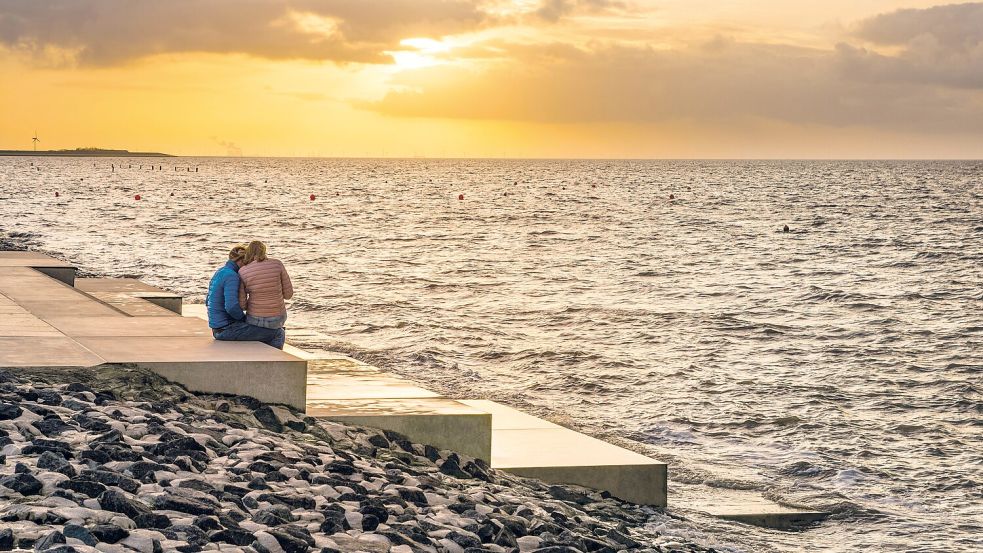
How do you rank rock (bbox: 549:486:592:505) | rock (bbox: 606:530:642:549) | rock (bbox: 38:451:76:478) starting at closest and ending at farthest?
rock (bbox: 38:451:76:478) < rock (bbox: 606:530:642:549) < rock (bbox: 549:486:592:505)

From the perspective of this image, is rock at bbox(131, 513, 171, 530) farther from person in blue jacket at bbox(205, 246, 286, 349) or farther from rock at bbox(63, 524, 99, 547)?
person in blue jacket at bbox(205, 246, 286, 349)

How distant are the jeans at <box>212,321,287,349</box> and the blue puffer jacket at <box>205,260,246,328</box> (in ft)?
0.21

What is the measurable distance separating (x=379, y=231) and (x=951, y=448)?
46957 millimetres

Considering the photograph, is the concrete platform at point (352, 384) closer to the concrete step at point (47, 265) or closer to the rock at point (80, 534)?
the rock at point (80, 534)

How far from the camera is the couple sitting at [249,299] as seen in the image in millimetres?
11461

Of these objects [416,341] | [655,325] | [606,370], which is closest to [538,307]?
[655,325]

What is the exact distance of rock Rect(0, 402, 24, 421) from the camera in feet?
26.1

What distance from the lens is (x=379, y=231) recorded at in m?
59.9

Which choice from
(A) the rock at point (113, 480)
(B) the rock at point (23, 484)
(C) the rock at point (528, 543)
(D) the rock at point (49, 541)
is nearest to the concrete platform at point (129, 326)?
(A) the rock at point (113, 480)

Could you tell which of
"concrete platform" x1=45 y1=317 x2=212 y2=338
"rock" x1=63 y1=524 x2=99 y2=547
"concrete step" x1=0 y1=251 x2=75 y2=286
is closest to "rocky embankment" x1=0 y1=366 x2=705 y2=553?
"rock" x1=63 y1=524 x2=99 y2=547

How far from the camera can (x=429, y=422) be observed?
10.1 metres

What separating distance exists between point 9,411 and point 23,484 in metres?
1.64

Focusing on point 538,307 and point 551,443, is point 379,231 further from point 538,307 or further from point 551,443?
point 551,443

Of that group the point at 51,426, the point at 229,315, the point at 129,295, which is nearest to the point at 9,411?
the point at 51,426
